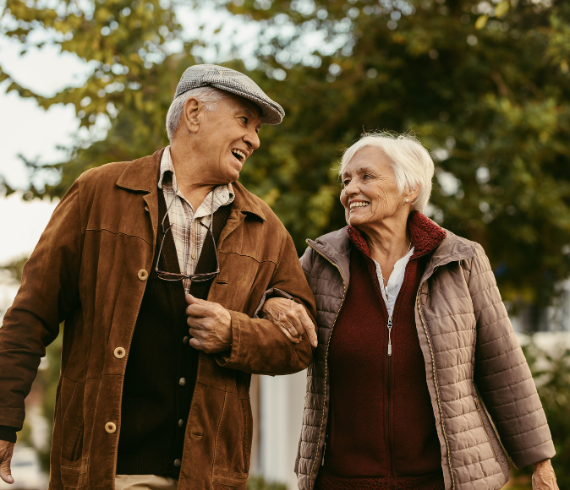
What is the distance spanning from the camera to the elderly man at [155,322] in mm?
2021

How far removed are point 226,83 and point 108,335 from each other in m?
1.02

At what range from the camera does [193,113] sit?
2.36 meters

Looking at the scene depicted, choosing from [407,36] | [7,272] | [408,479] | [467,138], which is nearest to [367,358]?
[408,479]

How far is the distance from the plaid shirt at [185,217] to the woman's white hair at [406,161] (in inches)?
31.3

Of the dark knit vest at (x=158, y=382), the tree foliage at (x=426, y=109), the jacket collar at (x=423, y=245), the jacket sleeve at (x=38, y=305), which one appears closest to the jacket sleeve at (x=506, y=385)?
the jacket collar at (x=423, y=245)

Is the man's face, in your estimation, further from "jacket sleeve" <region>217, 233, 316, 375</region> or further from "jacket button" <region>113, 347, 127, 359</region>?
"jacket button" <region>113, 347, 127, 359</region>

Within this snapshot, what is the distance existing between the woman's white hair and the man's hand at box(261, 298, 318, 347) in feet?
2.58

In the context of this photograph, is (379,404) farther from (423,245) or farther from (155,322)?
(155,322)

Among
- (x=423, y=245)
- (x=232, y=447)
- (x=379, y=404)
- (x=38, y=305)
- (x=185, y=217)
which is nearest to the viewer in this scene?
(x=38, y=305)

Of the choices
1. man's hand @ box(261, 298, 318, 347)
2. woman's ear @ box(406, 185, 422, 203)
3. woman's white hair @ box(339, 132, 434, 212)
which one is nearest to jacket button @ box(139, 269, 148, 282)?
man's hand @ box(261, 298, 318, 347)

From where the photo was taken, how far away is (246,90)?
89.9 inches

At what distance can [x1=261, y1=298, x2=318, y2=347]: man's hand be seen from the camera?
227 centimetres

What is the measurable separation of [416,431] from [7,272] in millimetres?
8677

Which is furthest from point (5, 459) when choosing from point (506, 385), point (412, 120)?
point (412, 120)
